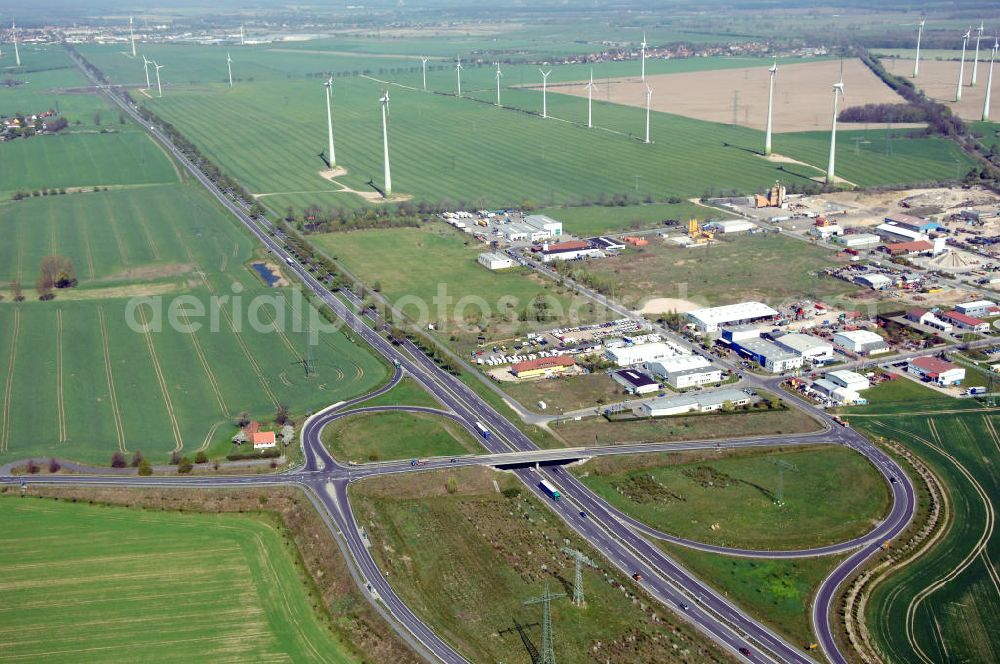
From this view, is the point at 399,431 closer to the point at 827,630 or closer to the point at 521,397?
the point at 521,397

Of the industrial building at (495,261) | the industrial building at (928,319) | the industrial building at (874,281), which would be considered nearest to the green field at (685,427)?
the industrial building at (928,319)

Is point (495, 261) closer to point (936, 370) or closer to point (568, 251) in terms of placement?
point (568, 251)

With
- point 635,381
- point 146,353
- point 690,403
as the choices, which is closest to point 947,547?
point 690,403

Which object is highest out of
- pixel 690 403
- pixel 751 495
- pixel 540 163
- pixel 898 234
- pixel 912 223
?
pixel 540 163

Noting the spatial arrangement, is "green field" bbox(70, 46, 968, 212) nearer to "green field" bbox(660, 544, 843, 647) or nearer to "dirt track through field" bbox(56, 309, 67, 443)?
"dirt track through field" bbox(56, 309, 67, 443)

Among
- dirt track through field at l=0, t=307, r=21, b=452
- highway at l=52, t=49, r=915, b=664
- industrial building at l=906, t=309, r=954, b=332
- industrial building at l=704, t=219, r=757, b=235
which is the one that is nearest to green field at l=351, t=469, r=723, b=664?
highway at l=52, t=49, r=915, b=664

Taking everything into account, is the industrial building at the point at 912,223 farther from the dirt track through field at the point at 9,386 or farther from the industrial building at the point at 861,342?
the dirt track through field at the point at 9,386

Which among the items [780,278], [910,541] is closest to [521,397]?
[910,541]
